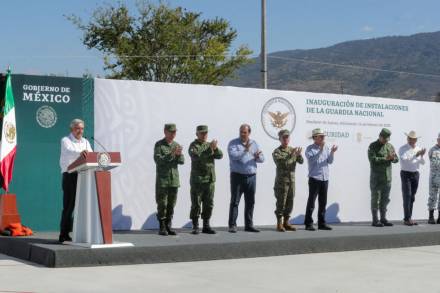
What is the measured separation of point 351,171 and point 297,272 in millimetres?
4916

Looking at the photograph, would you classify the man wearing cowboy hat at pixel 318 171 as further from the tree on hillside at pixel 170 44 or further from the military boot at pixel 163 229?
the tree on hillside at pixel 170 44

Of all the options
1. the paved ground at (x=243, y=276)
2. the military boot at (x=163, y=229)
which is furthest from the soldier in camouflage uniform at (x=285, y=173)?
the military boot at (x=163, y=229)

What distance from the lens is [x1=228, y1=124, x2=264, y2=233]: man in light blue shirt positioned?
10039mm

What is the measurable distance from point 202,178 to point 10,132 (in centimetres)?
245

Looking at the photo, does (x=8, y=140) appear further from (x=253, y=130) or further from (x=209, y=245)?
(x=253, y=130)

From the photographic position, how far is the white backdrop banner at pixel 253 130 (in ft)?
33.9

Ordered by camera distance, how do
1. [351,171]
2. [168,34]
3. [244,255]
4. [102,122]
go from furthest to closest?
[168,34], [351,171], [102,122], [244,255]

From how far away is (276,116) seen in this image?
11633 mm

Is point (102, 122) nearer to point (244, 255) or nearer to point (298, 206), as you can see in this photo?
point (244, 255)

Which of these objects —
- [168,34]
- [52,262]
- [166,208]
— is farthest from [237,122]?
[168,34]

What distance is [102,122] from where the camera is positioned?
10164mm

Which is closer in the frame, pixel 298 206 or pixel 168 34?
pixel 298 206

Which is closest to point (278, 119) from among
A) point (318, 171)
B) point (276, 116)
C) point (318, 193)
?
point (276, 116)

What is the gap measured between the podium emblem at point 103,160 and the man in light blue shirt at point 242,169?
232 cm
